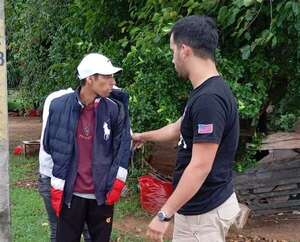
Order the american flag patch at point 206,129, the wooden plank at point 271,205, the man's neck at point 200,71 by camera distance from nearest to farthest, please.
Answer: the american flag patch at point 206,129 → the man's neck at point 200,71 → the wooden plank at point 271,205

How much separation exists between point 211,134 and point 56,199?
149 centimetres

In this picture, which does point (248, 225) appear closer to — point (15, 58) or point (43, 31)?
point (43, 31)

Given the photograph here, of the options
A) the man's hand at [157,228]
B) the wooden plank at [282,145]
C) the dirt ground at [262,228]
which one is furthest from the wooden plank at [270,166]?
the man's hand at [157,228]

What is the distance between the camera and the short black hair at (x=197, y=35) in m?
2.87

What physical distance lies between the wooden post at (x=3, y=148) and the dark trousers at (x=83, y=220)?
82 centimetres

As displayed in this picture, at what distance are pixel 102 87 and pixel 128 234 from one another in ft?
8.71

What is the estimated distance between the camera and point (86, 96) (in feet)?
12.6

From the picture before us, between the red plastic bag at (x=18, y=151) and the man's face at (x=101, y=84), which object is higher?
the man's face at (x=101, y=84)

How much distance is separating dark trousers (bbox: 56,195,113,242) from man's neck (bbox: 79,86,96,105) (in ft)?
2.13

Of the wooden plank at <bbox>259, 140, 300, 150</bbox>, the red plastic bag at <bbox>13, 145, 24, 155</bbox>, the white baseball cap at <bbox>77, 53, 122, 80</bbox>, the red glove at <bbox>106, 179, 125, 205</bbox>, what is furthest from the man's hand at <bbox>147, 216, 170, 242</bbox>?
the red plastic bag at <bbox>13, 145, 24, 155</bbox>

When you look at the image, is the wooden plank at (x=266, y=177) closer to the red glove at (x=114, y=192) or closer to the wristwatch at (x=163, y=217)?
the red glove at (x=114, y=192)

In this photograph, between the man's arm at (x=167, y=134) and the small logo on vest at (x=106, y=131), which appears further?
the small logo on vest at (x=106, y=131)

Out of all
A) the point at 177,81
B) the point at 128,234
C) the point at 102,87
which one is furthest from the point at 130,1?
the point at 102,87

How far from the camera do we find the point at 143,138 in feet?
12.6
